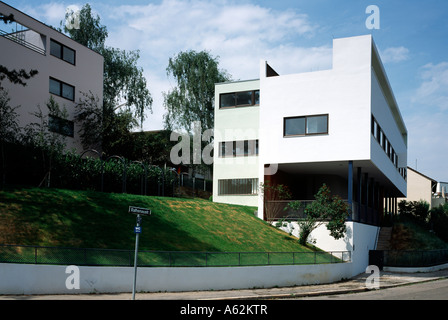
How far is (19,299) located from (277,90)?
21093 millimetres

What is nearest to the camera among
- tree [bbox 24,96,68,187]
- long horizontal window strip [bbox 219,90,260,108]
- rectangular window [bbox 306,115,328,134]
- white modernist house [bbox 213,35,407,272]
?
tree [bbox 24,96,68,187]

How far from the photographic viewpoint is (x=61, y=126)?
3603cm

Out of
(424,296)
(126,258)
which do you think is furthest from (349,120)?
(126,258)

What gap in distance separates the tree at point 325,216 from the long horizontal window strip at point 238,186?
736 centimetres

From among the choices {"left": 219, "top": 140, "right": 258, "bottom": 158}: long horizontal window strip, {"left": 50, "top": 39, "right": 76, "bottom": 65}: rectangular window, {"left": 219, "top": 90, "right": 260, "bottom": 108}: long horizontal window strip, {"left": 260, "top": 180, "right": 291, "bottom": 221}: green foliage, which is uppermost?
{"left": 50, "top": 39, "right": 76, "bottom": 65}: rectangular window

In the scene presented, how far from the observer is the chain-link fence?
1630 centimetres

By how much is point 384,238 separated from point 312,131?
12425 millimetres

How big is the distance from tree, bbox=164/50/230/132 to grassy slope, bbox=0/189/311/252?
2514cm

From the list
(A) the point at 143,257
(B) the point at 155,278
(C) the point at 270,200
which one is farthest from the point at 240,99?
(B) the point at 155,278

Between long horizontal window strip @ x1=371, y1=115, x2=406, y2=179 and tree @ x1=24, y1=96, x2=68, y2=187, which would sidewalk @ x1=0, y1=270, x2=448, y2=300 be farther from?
tree @ x1=24, y1=96, x2=68, y2=187

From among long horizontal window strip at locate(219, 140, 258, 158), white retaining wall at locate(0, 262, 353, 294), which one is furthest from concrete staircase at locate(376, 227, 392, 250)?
white retaining wall at locate(0, 262, 353, 294)

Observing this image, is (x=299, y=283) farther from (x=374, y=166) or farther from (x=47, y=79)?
(x=47, y=79)

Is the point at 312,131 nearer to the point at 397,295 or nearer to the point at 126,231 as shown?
the point at 397,295

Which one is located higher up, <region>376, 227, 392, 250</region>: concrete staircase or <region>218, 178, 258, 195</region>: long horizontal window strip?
<region>218, 178, 258, 195</region>: long horizontal window strip
